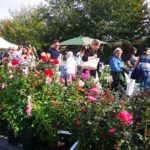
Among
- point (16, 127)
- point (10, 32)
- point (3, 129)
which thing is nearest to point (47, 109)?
point (16, 127)

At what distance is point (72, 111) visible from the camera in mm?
5660

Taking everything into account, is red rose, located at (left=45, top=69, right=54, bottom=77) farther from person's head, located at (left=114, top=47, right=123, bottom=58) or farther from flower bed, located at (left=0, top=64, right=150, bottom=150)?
person's head, located at (left=114, top=47, right=123, bottom=58)

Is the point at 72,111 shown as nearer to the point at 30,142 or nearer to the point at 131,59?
the point at 30,142

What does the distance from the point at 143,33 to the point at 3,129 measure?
44263 millimetres

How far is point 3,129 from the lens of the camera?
27.0ft

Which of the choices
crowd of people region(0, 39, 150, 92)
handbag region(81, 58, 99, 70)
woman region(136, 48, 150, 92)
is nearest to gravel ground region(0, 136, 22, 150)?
crowd of people region(0, 39, 150, 92)

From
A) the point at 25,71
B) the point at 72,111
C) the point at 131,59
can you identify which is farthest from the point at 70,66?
the point at 72,111

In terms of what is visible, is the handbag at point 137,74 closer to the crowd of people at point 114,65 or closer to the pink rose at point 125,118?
the crowd of people at point 114,65

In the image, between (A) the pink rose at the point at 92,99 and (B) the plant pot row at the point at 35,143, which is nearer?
(A) the pink rose at the point at 92,99

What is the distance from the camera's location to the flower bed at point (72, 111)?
15.8ft

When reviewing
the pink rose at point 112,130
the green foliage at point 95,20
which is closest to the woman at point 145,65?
the pink rose at point 112,130

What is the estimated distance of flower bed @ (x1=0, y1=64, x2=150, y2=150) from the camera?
4801 mm

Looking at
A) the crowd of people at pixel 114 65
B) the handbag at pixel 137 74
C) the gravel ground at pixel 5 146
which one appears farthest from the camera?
the handbag at pixel 137 74

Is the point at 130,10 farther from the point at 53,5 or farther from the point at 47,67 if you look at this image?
the point at 47,67
